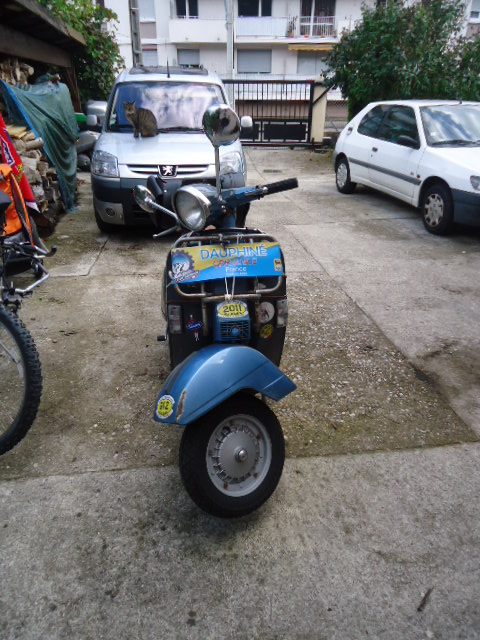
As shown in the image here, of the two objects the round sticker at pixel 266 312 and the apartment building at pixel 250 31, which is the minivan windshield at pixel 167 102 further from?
the apartment building at pixel 250 31

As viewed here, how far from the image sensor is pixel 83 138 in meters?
10.6

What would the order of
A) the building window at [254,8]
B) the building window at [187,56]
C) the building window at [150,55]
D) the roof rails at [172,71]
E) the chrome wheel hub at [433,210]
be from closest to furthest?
the chrome wheel hub at [433,210] < the roof rails at [172,71] < the building window at [254,8] < the building window at [150,55] < the building window at [187,56]

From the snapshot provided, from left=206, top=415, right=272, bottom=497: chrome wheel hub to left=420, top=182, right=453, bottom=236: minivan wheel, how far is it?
526 cm

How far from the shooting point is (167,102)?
679cm

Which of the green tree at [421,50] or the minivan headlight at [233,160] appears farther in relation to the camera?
the green tree at [421,50]

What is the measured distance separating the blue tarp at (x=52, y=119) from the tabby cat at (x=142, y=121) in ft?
4.39

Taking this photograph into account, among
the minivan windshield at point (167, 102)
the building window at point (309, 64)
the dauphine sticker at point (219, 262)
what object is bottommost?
the dauphine sticker at point (219, 262)

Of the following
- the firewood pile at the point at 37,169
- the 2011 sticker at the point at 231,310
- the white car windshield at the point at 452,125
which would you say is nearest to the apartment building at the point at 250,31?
the firewood pile at the point at 37,169

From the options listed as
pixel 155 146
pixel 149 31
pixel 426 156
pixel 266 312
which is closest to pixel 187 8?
pixel 149 31

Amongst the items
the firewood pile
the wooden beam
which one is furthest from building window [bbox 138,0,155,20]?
the firewood pile

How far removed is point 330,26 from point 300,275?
31.7 meters

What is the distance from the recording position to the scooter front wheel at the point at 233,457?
211cm

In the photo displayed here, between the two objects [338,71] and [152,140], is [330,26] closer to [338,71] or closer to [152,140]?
[338,71]

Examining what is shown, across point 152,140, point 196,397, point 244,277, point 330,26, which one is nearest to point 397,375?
point 244,277
